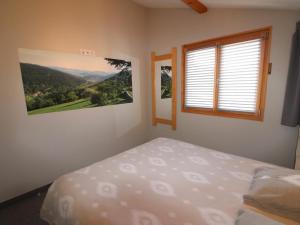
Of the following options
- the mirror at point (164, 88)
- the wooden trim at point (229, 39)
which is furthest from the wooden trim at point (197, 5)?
the mirror at point (164, 88)

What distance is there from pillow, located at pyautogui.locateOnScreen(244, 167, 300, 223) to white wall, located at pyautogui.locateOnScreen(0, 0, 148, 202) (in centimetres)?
226

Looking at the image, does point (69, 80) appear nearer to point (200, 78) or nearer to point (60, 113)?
point (60, 113)

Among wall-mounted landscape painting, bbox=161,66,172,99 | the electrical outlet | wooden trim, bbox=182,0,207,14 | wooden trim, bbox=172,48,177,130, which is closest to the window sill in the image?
wooden trim, bbox=172,48,177,130

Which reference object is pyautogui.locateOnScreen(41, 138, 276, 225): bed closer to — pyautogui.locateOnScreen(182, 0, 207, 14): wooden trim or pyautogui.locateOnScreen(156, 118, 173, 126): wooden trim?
pyautogui.locateOnScreen(156, 118, 173, 126): wooden trim

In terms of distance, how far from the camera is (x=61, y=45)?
2234 millimetres

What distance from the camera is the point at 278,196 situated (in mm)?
999

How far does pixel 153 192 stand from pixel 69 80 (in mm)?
1921

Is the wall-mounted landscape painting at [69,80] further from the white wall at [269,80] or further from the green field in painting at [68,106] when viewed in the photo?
the white wall at [269,80]

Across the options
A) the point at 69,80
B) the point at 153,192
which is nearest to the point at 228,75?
the point at 153,192

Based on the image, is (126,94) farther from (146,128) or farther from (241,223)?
(241,223)

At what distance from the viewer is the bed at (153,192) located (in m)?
0.97

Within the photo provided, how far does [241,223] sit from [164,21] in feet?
10.3

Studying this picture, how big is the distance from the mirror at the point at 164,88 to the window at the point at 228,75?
0.69 feet

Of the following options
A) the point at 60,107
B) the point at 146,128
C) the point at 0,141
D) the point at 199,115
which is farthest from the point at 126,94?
the point at 0,141
